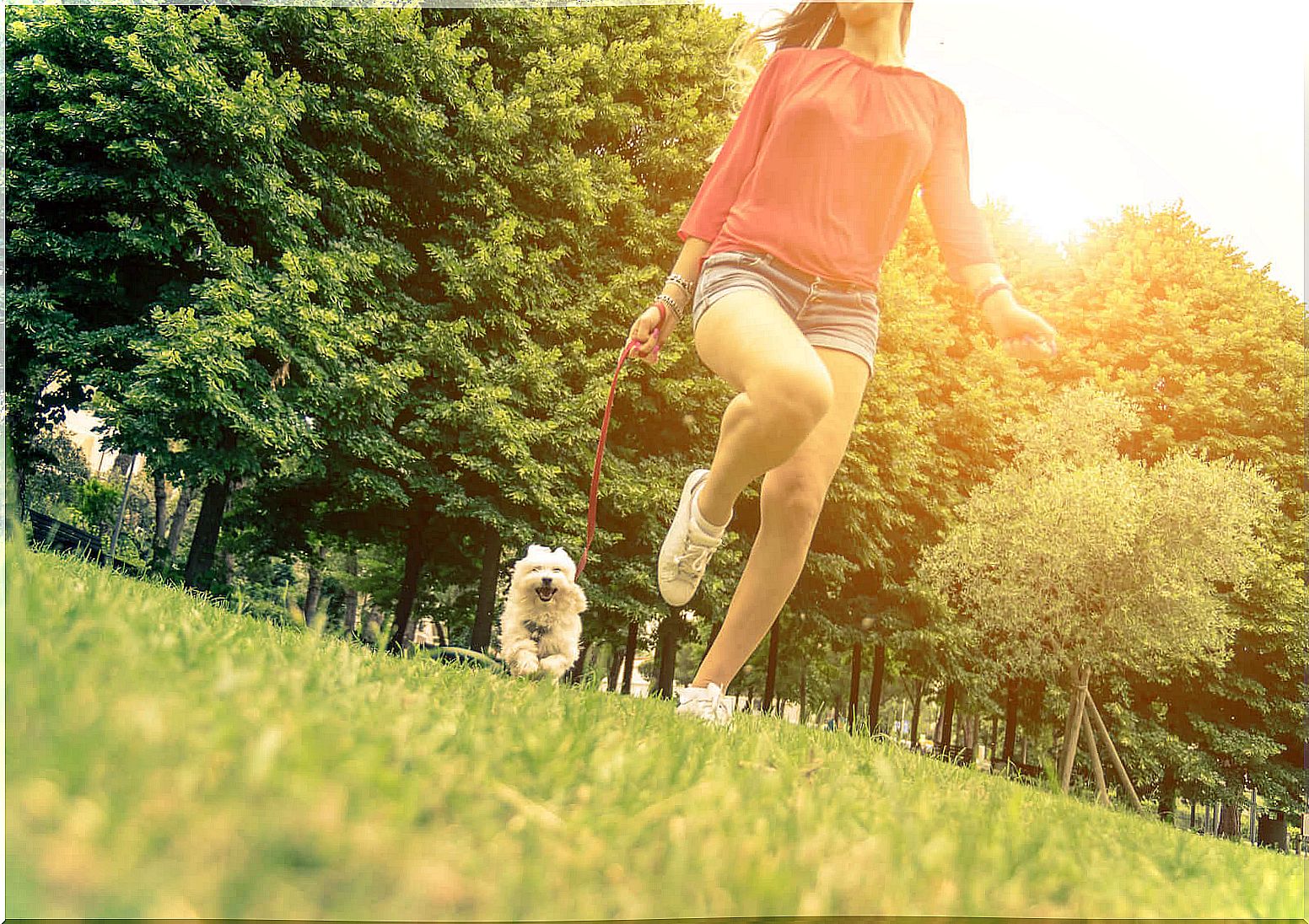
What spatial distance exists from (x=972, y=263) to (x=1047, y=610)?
15559mm

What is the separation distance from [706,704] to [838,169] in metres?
2.25

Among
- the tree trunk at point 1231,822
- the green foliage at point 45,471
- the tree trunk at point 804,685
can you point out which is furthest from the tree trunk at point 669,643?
the tree trunk at point 1231,822

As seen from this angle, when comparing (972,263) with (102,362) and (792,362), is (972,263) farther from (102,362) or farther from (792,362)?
(102,362)

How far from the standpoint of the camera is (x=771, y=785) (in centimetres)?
168

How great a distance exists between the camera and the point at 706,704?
3498mm

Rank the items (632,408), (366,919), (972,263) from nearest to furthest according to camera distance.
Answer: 1. (366,919)
2. (972,263)
3. (632,408)


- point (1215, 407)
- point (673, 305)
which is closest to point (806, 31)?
point (673, 305)

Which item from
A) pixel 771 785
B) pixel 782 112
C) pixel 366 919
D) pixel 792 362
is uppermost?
pixel 782 112

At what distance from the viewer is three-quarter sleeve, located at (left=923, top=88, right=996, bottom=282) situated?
3596 millimetres

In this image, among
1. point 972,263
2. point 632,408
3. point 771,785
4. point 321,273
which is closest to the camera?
point 771,785

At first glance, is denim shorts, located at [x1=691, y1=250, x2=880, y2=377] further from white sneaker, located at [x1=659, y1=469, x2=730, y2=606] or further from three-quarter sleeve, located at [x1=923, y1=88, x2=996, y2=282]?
white sneaker, located at [x1=659, y1=469, x2=730, y2=606]

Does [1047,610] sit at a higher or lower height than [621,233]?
lower

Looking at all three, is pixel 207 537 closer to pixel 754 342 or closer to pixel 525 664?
pixel 525 664

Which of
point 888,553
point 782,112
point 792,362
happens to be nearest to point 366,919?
point 792,362
